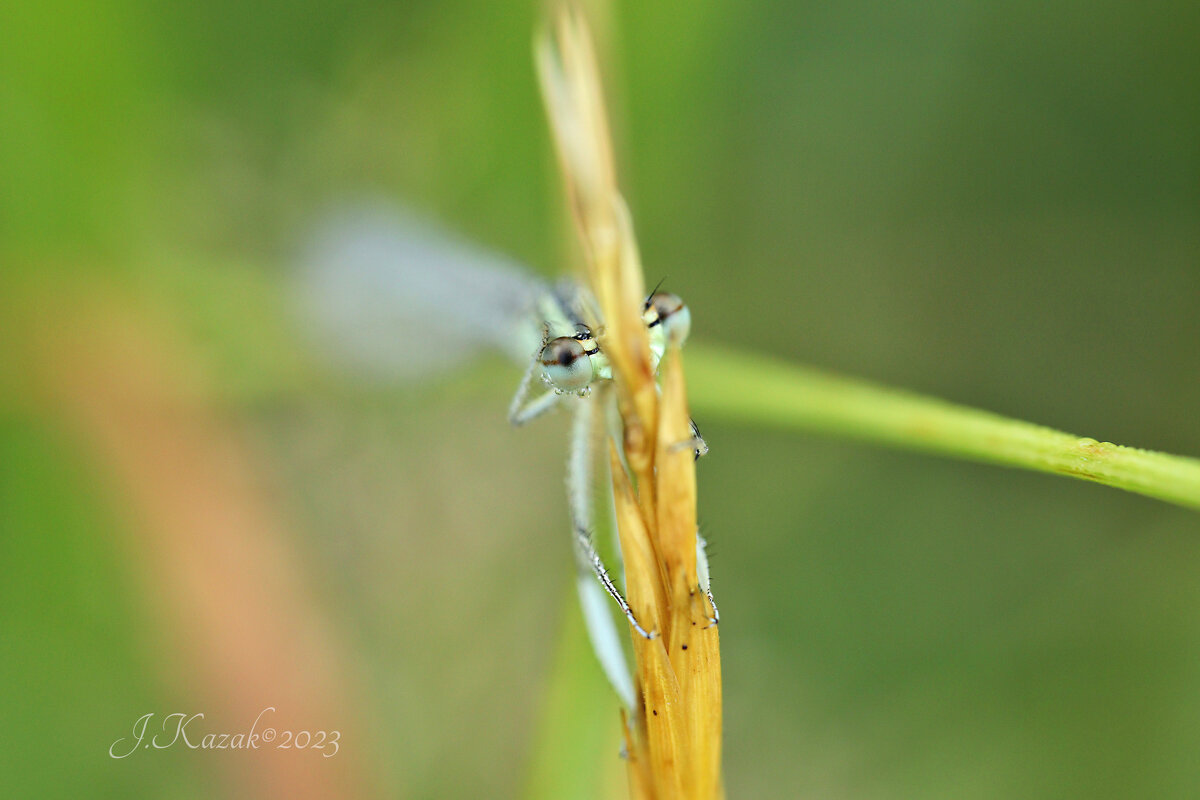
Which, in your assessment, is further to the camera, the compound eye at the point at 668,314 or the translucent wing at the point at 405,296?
the translucent wing at the point at 405,296

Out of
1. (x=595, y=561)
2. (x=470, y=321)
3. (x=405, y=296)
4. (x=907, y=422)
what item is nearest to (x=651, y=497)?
(x=907, y=422)

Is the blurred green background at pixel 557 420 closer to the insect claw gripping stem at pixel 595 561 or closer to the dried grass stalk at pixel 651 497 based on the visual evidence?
the insect claw gripping stem at pixel 595 561

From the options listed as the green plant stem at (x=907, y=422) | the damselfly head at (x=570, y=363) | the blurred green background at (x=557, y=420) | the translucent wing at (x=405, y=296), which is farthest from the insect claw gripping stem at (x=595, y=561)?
the translucent wing at (x=405, y=296)

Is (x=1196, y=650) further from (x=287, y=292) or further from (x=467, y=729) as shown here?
(x=287, y=292)

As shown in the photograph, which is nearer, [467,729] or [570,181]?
[570,181]

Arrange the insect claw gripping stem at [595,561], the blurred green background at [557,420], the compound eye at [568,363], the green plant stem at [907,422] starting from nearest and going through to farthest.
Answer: the green plant stem at [907,422] < the insect claw gripping stem at [595,561] < the compound eye at [568,363] < the blurred green background at [557,420]

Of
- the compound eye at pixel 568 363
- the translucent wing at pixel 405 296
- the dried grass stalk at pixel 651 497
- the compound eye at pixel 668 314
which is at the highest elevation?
the translucent wing at pixel 405 296

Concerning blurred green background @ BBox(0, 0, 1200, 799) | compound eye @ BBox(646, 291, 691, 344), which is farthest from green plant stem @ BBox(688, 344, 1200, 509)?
blurred green background @ BBox(0, 0, 1200, 799)

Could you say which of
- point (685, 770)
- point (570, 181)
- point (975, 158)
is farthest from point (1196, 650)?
point (570, 181)
